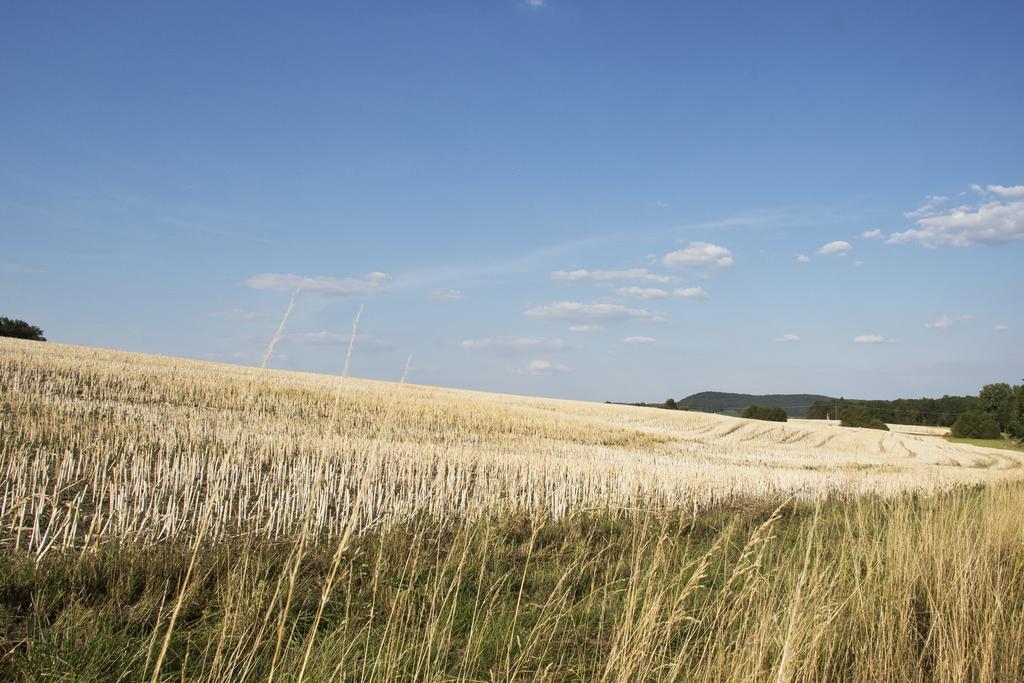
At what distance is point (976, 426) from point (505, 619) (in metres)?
82.1

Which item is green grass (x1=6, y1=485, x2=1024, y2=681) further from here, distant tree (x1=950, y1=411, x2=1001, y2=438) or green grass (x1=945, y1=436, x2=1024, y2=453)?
distant tree (x1=950, y1=411, x2=1001, y2=438)

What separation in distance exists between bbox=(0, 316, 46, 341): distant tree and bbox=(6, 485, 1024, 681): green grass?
8191cm

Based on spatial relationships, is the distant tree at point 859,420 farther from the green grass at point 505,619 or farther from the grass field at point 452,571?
the green grass at point 505,619

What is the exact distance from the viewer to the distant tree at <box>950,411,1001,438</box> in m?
67.8

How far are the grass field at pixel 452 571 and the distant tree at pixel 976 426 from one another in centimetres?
6565

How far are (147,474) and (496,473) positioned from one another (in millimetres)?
5970

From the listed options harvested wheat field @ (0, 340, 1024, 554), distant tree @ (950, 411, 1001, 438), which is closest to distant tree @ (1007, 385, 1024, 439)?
distant tree @ (950, 411, 1001, 438)

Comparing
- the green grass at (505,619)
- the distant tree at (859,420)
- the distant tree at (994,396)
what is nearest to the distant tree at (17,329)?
the green grass at (505,619)

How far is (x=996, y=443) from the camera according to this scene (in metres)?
62.1

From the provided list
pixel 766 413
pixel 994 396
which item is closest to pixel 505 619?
pixel 766 413

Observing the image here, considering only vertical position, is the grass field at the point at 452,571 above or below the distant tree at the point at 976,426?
below

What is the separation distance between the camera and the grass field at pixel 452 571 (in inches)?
144

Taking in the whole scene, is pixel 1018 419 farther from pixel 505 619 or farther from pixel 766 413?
pixel 505 619

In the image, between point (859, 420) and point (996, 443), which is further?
point (859, 420)
